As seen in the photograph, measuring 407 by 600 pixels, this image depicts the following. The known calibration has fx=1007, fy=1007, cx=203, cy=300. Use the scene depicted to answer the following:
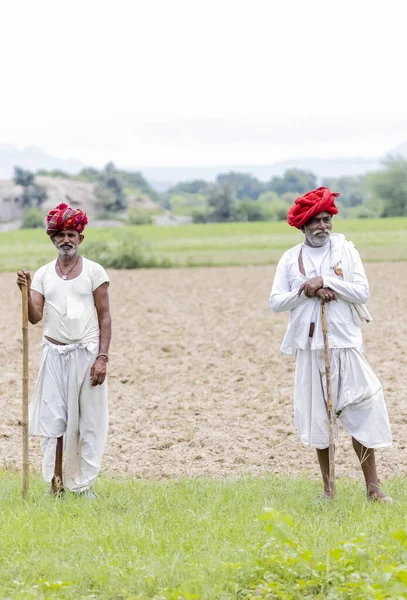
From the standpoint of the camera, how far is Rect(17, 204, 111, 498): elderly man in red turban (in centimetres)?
627

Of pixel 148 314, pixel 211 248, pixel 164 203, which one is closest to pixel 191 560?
pixel 148 314

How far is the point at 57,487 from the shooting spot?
632 centimetres

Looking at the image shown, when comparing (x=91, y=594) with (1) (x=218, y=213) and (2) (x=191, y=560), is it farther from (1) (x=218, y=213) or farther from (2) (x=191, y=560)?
(1) (x=218, y=213)

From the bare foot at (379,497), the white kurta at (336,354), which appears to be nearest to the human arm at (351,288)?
the white kurta at (336,354)

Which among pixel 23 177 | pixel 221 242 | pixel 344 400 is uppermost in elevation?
pixel 23 177

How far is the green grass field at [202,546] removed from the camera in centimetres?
450

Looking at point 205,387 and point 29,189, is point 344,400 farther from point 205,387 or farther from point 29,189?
point 29,189

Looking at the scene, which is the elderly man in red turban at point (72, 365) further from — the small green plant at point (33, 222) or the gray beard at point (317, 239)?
the small green plant at point (33, 222)

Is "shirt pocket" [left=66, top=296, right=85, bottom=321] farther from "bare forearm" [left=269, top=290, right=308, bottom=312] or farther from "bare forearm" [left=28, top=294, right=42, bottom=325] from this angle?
"bare forearm" [left=269, top=290, right=308, bottom=312]

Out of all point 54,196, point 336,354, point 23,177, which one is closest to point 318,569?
point 336,354

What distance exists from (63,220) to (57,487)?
168cm

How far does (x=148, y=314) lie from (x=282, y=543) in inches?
516

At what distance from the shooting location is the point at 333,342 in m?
6.05

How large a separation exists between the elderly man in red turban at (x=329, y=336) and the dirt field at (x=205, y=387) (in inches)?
51.8
